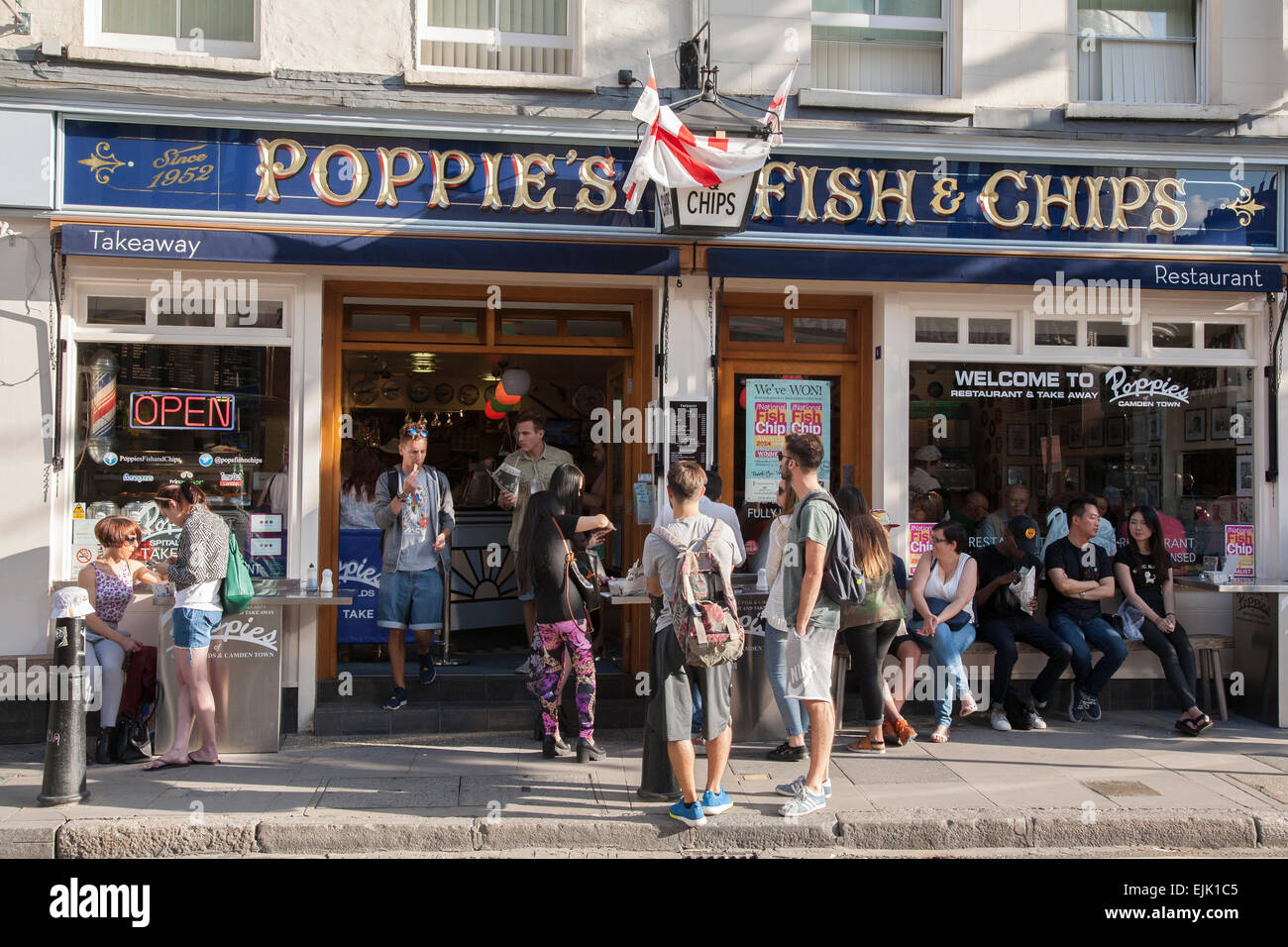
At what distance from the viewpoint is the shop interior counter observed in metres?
7.98

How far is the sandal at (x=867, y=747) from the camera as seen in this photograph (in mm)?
7359

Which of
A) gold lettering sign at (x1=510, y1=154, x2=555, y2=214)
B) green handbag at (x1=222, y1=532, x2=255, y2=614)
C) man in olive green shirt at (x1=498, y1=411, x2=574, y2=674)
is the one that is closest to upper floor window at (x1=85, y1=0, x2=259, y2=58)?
gold lettering sign at (x1=510, y1=154, x2=555, y2=214)

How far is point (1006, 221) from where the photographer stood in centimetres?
828

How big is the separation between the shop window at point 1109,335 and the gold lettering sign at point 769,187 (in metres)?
2.84

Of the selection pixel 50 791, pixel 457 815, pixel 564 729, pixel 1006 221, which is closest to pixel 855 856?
pixel 457 815

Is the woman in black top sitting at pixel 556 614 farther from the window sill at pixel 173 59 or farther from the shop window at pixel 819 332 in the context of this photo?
the window sill at pixel 173 59

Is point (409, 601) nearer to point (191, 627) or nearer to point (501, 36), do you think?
point (191, 627)

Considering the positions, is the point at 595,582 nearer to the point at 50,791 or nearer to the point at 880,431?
the point at 880,431

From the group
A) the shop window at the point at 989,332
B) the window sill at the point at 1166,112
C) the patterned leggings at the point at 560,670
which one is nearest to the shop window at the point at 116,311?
the patterned leggings at the point at 560,670

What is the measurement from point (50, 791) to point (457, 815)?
91.4 inches

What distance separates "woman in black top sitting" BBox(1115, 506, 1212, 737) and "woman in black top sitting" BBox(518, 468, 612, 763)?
4.27 metres

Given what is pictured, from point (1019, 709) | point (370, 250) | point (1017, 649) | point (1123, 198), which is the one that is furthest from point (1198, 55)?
point (370, 250)

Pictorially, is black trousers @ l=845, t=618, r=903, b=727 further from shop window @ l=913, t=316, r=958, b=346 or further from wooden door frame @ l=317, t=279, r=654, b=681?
shop window @ l=913, t=316, r=958, b=346

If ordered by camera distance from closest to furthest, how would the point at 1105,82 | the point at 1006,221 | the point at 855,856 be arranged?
the point at 855,856, the point at 1006,221, the point at 1105,82
